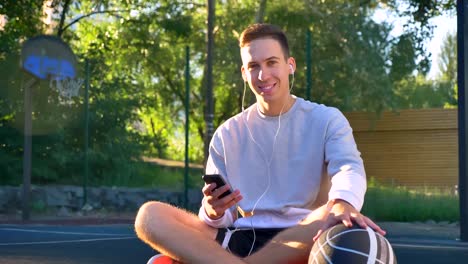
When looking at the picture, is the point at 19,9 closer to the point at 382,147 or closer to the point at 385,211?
the point at 385,211

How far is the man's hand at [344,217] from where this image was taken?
4434 millimetres

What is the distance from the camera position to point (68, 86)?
18.8 metres

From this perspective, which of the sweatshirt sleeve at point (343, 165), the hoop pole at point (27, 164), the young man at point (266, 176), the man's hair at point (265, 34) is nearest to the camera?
the sweatshirt sleeve at point (343, 165)

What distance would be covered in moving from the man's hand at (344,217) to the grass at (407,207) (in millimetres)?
11883

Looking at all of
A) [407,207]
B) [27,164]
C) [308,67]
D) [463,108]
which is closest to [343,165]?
[463,108]

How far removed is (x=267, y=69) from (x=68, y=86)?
46.2ft

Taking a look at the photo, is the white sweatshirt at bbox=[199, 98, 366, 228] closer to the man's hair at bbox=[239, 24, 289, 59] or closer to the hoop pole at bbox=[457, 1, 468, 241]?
the man's hair at bbox=[239, 24, 289, 59]

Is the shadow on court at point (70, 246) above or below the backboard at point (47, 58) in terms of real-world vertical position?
below

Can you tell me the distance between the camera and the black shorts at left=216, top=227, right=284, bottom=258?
17.4 ft

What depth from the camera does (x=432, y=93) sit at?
147ft

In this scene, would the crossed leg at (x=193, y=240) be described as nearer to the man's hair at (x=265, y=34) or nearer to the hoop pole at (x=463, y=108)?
the man's hair at (x=265, y=34)

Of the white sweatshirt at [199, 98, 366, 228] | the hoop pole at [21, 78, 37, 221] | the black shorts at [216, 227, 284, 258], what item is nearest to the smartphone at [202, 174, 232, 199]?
the white sweatshirt at [199, 98, 366, 228]

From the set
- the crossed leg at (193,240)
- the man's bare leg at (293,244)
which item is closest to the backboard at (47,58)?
the crossed leg at (193,240)

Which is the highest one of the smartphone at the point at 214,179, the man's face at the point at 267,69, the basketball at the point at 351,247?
the man's face at the point at 267,69
